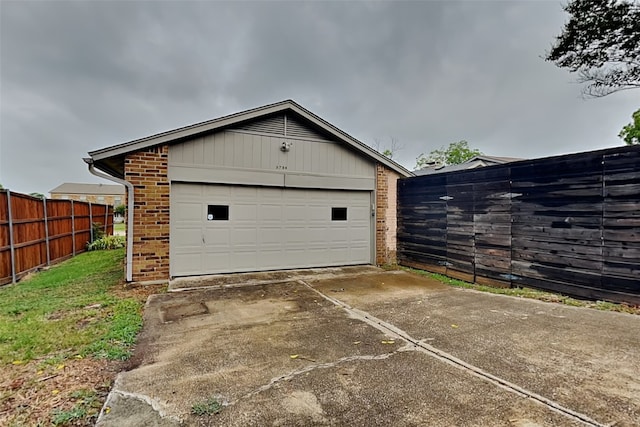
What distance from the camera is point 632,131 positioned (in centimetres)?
2027

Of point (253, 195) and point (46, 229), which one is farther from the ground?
point (253, 195)

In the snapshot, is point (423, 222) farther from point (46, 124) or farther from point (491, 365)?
point (46, 124)

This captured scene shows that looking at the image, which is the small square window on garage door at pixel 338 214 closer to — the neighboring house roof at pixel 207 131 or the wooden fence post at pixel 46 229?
the neighboring house roof at pixel 207 131

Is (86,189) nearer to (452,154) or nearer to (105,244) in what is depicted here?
(105,244)

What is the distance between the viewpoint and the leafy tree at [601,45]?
8617 millimetres

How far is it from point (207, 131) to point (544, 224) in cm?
691

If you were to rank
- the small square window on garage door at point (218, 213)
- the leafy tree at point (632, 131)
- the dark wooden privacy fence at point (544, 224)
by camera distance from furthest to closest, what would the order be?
the leafy tree at point (632, 131)
the small square window on garage door at point (218, 213)
the dark wooden privacy fence at point (544, 224)

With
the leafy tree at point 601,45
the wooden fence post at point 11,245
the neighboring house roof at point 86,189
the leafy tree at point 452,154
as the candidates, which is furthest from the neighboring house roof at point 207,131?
the neighboring house roof at point 86,189

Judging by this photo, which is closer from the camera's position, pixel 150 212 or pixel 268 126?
pixel 150 212

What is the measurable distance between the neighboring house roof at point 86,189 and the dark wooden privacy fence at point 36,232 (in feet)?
173

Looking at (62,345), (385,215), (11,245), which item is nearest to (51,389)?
(62,345)

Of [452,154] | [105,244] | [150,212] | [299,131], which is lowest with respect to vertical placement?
[105,244]

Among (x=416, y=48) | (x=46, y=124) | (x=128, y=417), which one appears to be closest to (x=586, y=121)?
(x=416, y=48)

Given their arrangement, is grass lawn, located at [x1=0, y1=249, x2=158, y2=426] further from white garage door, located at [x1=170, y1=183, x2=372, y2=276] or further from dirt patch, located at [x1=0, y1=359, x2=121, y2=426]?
white garage door, located at [x1=170, y1=183, x2=372, y2=276]
